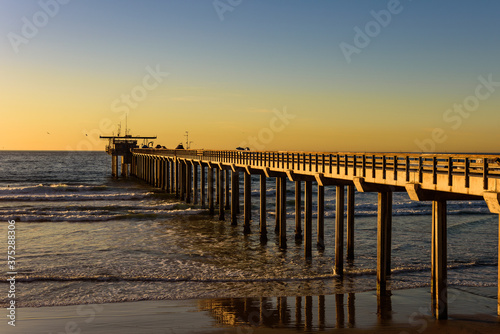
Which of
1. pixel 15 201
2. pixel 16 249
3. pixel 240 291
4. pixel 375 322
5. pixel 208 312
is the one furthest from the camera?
pixel 15 201

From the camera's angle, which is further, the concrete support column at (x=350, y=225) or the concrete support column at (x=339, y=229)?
the concrete support column at (x=350, y=225)

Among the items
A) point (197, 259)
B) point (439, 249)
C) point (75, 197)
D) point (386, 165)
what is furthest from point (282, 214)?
point (75, 197)

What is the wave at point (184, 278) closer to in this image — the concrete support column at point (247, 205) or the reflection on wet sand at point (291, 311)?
the reflection on wet sand at point (291, 311)

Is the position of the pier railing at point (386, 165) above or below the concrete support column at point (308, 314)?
above

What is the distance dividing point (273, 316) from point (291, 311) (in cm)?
67

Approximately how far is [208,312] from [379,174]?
6644 millimetres

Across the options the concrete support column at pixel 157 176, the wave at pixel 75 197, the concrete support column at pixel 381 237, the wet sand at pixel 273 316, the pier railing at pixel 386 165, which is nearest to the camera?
the pier railing at pixel 386 165

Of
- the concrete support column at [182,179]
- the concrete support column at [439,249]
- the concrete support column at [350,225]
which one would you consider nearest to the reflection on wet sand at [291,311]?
the concrete support column at [439,249]

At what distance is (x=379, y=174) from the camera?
15.5 m

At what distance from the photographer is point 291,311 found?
Result: 14766mm

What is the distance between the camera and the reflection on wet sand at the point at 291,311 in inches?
544

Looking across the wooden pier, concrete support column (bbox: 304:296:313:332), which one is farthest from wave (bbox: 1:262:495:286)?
concrete support column (bbox: 304:296:313:332)

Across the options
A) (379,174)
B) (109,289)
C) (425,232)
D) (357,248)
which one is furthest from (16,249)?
(425,232)

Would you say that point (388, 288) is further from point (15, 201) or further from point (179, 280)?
point (15, 201)
